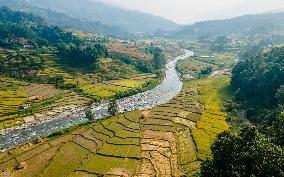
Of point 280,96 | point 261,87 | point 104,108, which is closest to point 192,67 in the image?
point 261,87

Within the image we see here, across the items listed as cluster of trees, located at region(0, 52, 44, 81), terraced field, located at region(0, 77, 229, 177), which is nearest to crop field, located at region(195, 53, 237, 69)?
cluster of trees, located at region(0, 52, 44, 81)

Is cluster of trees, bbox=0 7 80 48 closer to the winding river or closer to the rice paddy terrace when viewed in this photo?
the rice paddy terrace

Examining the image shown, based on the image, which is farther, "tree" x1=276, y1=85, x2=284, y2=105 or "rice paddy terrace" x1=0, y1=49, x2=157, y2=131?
"rice paddy terrace" x1=0, y1=49, x2=157, y2=131

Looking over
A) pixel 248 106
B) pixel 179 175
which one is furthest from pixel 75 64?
pixel 179 175

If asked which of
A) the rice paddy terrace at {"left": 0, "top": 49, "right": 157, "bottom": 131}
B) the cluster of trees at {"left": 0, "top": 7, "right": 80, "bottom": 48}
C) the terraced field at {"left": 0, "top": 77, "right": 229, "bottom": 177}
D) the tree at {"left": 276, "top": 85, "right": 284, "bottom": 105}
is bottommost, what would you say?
the terraced field at {"left": 0, "top": 77, "right": 229, "bottom": 177}

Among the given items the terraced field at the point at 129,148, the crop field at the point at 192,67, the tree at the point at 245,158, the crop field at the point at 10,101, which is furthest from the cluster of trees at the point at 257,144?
the crop field at the point at 192,67

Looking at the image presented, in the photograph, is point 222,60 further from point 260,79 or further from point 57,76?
point 57,76
